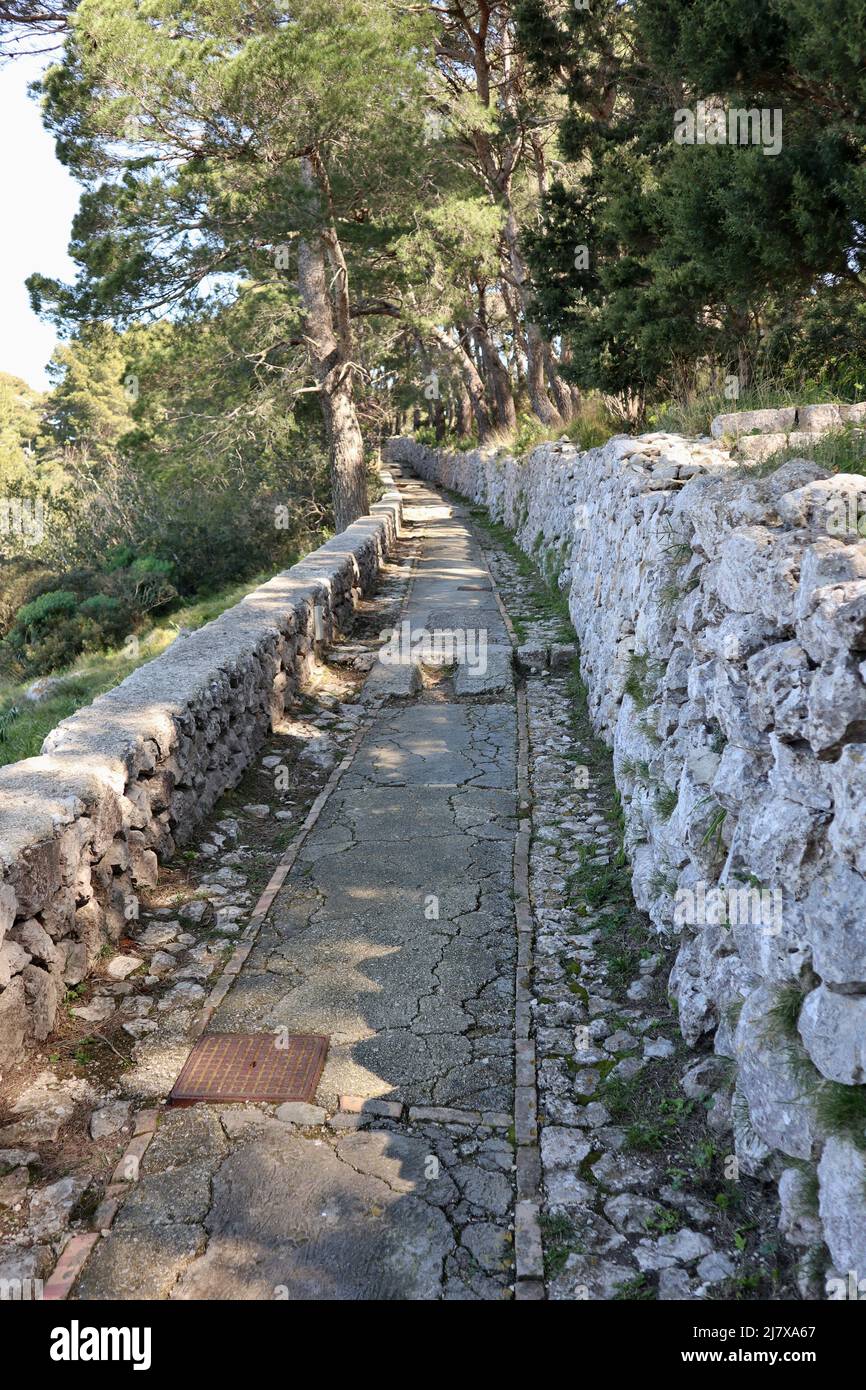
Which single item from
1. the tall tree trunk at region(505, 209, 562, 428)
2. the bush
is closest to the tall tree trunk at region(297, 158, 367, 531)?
the tall tree trunk at region(505, 209, 562, 428)

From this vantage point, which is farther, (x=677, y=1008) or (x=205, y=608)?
(x=205, y=608)

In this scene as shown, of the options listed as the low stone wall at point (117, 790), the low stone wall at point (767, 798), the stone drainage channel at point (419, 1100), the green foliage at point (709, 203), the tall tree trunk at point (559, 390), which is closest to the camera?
the low stone wall at point (767, 798)

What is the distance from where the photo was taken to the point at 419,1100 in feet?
12.6

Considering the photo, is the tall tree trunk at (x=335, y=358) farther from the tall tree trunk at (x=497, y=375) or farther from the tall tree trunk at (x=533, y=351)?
the tall tree trunk at (x=497, y=375)

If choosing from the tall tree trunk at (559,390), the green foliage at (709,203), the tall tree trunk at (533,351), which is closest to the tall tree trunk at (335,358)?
the tall tree trunk at (533,351)

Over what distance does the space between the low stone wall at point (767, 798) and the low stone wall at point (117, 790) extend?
2.65 metres

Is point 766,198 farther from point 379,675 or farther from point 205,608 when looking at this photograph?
point 205,608

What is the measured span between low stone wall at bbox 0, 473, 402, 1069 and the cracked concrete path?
741 millimetres

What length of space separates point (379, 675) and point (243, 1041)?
5603mm

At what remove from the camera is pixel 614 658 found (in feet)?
23.3

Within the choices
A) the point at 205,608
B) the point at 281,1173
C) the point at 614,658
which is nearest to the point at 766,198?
the point at 614,658

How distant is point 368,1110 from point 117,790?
6.87ft

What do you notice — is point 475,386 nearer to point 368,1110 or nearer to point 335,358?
point 335,358

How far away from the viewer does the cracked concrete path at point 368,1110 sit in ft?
10.1
